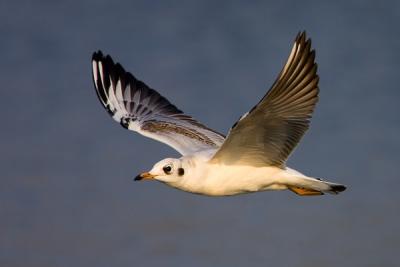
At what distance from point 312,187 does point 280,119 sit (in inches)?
72.7

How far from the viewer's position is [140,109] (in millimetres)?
14875

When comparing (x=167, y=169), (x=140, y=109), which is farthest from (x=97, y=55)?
(x=167, y=169)

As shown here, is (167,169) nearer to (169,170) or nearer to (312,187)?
(169,170)

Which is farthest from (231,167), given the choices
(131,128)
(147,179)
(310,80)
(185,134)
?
(131,128)

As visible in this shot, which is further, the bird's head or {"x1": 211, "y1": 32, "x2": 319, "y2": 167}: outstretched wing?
the bird's head

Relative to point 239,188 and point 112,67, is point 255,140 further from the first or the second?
point 112,67

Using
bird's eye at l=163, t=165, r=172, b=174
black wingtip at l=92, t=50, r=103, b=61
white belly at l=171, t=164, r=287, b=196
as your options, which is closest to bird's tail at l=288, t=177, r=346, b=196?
white belly at l=171, t=164, r=287, b=196

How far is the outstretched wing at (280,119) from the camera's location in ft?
29.4

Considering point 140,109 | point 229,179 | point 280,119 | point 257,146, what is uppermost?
point 140,109

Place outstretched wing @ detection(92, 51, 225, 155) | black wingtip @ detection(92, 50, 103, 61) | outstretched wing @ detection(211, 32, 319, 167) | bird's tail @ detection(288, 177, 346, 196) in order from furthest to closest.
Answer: black wingtip @ detection(92, 50, 103, 61)
outstretched wing @ detection(92, 51, 225, 155)
bird's tail @ detection(288, 177, 346, 196)
outstretched wing @ detection(211, 32, 319, 167)

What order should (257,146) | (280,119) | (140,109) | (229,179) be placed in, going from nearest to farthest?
(280,119), (257,146), (229,179), (140,109)

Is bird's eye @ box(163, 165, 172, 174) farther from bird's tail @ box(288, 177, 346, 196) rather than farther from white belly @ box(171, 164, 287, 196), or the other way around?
bird's tail @ box(288, 177, 346, 196)

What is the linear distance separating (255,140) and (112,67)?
21.1 feet

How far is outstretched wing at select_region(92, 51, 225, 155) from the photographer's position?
43.0 feet
